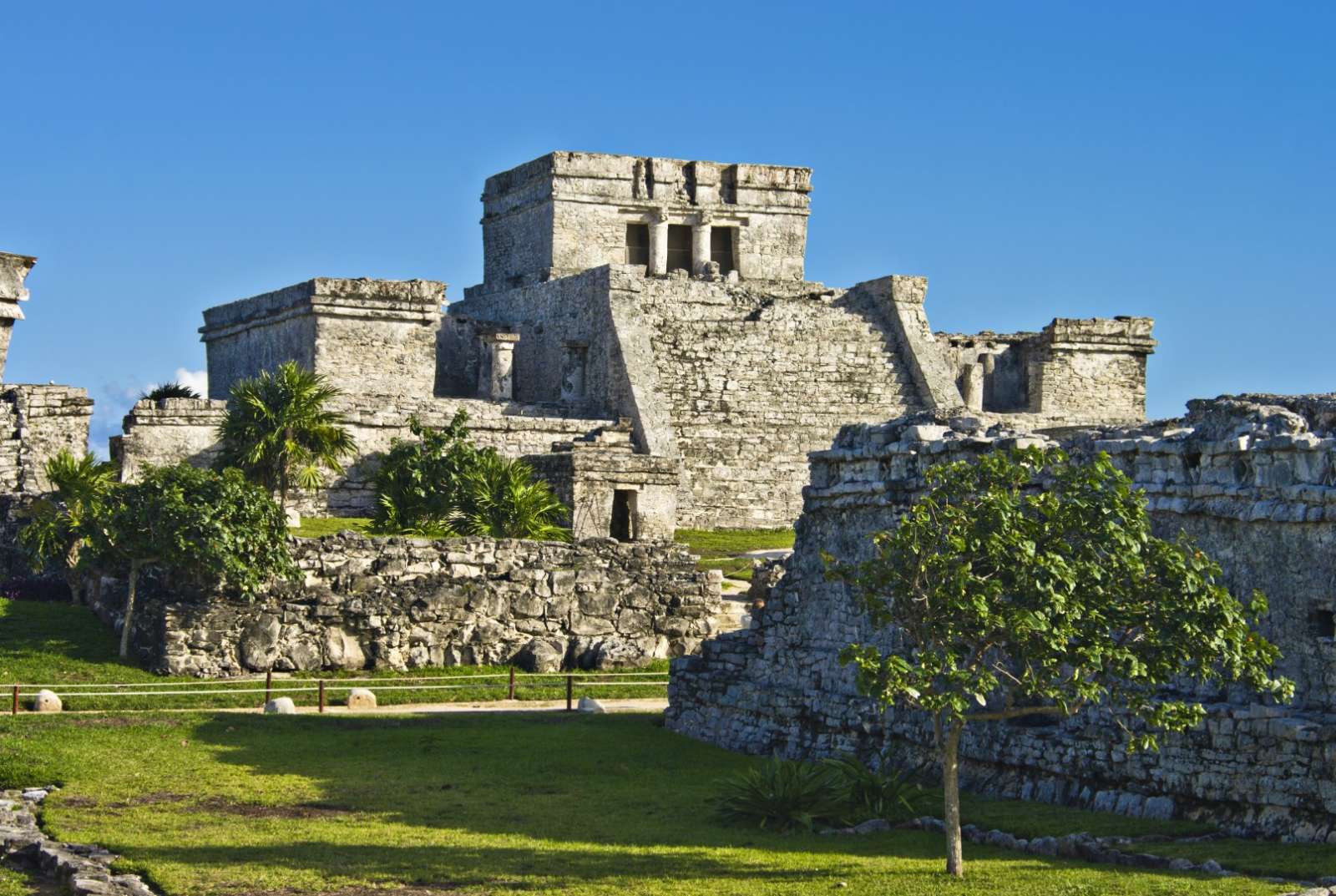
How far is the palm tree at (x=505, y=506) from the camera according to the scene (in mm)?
27422

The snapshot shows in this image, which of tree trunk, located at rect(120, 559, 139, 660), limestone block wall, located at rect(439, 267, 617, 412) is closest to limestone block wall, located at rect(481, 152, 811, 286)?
limestone block wall, located at rect(439, 267, 617, 412)

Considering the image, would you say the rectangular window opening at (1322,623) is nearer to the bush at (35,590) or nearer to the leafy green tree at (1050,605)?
the leafy green tree at (1050,605)

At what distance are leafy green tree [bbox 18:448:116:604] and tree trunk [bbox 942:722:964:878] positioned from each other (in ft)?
41.3

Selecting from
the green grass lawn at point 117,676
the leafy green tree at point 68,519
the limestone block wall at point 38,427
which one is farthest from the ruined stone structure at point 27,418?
the green grass lawn at point 117,676

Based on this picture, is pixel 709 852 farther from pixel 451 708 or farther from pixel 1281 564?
pixel 451 708

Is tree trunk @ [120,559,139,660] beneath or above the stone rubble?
above

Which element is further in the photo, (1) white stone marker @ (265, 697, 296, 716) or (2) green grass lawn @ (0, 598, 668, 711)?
(2) green grass lawn @ (0, 598, 668, 711)

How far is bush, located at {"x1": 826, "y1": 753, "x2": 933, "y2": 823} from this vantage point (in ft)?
44.3

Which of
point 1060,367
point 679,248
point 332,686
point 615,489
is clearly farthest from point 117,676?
point 1060,367

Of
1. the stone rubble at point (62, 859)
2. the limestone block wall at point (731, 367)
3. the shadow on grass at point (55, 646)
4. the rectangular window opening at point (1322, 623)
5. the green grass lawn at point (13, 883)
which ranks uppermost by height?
the limestone block wall at point (731, 367)

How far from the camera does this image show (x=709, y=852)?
41.2 feet

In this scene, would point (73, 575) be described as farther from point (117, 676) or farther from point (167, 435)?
point (167, 435)

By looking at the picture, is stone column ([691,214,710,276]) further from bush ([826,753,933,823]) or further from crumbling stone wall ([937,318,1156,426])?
bush ([826,753,933,823])

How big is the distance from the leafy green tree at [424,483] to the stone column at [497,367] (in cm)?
727
